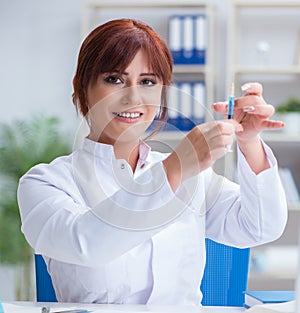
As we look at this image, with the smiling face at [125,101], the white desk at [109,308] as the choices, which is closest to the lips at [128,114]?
the smiling face at [125,101]

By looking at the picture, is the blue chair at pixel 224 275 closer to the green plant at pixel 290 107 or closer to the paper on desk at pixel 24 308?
the paper on desk at pixel 24 308

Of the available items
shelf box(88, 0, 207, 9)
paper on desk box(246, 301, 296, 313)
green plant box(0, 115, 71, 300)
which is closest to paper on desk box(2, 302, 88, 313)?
paper on desk box(246, 301, 296, 313)

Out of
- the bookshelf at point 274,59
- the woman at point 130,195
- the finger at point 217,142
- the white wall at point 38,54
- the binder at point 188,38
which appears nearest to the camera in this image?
the finger at point 217,142

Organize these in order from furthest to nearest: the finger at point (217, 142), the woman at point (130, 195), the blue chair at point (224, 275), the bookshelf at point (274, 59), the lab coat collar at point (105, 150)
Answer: the bookshelf at point (274, 59) → the blue chair at point (224, 275) → the lab coat collar at point (105, 150) → the woman at point (130, 195) → the finger at point (217, 142)

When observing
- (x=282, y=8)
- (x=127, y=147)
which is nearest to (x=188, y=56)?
(x=282, y=8)

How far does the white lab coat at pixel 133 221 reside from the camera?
141cm

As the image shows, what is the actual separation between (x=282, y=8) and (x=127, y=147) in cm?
295

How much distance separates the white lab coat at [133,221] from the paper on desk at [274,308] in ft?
0.78

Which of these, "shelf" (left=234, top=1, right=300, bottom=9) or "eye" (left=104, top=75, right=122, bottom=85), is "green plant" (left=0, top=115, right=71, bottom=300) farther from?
"eye" (left=104, top=75, right=122, bottom=85)

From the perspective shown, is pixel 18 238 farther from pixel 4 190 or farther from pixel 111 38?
pixel 111 38

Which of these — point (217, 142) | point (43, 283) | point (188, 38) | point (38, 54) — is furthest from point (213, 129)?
point (38, 54)

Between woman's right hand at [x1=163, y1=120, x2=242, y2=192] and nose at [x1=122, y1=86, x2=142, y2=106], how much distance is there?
0.23m

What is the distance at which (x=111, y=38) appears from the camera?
1684 mm

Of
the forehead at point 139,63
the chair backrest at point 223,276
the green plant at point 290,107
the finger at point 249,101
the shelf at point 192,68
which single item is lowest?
the green plant at point 290,107
